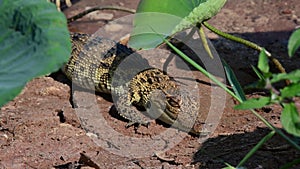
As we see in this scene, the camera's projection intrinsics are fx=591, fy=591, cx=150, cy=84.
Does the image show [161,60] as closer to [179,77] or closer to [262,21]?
[179,77]

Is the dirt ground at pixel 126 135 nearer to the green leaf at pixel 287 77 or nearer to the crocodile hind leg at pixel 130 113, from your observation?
the crocodile hind leg at pixel 130 113

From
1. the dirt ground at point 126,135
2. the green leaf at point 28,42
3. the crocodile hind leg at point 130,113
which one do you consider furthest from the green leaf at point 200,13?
the crocodile hind leg at point 130,113

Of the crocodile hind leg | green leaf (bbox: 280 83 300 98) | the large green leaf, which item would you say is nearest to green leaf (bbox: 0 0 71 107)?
green leaf (bbox: 280 83 300 98)

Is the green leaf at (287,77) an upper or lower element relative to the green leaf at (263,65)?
upper

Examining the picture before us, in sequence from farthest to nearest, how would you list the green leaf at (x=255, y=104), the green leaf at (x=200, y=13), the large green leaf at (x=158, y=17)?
the large green leaf at (x=158, y=17)
the green leaf at (x=200, y=13)
the green leaf at (x=255, y=104)

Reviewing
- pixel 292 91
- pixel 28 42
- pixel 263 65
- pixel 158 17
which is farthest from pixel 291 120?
pixel 158 17

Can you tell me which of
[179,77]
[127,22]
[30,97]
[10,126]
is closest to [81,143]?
[10,126]

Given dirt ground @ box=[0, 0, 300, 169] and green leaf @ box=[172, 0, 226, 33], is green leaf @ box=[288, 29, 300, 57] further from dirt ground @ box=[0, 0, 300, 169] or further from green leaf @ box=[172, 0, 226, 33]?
dirt ground @ box=[0, 0, 300, 169]

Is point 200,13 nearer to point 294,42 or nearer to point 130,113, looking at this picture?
point 294,42
